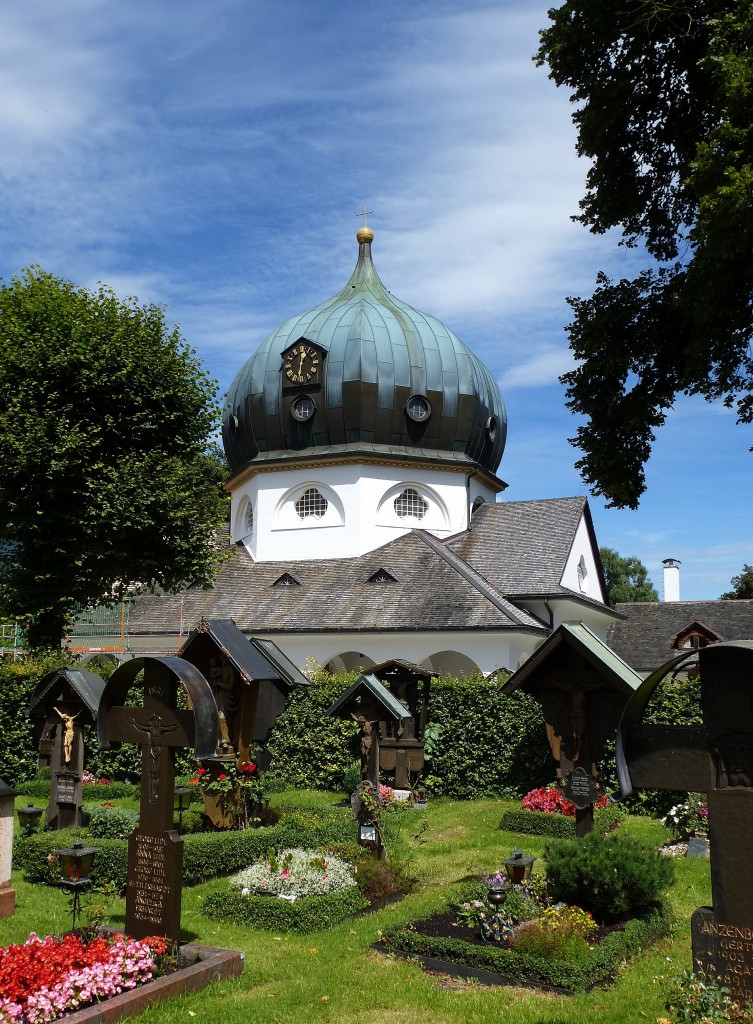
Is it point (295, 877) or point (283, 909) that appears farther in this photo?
point (295, 877)

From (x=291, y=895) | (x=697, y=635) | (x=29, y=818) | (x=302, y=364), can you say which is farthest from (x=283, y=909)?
(x=697, y=635)

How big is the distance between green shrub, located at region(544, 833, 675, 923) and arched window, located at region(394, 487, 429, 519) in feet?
71.0

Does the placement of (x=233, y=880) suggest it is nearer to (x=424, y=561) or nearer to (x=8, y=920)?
(x=8, y=920)

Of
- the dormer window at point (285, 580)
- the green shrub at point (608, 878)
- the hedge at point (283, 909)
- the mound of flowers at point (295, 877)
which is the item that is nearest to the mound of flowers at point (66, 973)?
the hedge at point (283, 909)

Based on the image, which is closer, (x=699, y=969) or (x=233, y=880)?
(x=699, y=969)

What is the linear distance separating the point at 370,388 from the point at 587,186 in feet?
56.8

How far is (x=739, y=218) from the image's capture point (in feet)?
32.8

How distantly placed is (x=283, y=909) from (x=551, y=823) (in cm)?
571

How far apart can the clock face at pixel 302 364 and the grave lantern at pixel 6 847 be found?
2217cm

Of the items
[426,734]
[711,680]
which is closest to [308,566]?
[426,734]

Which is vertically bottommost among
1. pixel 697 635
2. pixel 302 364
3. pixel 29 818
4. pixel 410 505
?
pixel 29 818

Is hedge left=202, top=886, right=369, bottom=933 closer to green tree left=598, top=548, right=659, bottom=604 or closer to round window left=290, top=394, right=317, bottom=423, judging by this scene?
round window left=290, top=394, right=317, bottom=423

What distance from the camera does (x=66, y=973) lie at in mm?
7055

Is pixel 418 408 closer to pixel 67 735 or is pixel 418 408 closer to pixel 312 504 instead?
pixel 312 504
